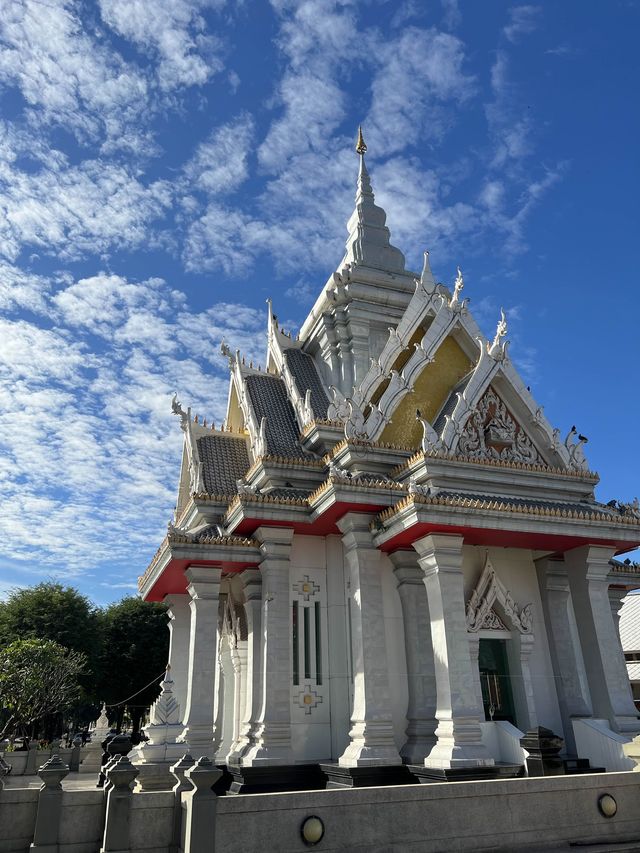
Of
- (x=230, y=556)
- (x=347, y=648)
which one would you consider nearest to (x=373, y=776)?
(x=347, y=648)

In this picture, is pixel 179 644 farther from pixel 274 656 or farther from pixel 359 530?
pixel 359 530

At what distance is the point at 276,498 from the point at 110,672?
33308 mm

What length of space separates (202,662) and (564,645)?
8196 mm

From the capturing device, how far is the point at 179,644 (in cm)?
1795

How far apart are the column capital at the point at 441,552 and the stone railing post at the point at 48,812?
284 inches

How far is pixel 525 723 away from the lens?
14.3 metres

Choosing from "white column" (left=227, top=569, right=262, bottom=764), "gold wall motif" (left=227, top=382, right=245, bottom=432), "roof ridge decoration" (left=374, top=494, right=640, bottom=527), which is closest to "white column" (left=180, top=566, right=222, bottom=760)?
"white column" (left=227, top=569, right=262, bottom=764)

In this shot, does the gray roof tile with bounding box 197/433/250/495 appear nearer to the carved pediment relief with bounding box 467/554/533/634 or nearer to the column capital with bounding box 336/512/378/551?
the column capital with bounding box 336/512/378/551

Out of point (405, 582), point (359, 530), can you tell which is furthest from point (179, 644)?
point (405, 582)

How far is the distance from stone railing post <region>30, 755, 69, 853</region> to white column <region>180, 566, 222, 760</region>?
461cm

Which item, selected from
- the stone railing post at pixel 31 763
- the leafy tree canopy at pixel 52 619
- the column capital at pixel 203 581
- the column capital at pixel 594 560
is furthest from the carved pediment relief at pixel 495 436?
the leafy tree canopy at pixel 52 619

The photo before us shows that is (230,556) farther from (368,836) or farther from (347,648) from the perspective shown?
(368,836)

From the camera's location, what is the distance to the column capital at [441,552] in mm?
13148

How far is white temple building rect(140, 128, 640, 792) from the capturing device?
1315cm
